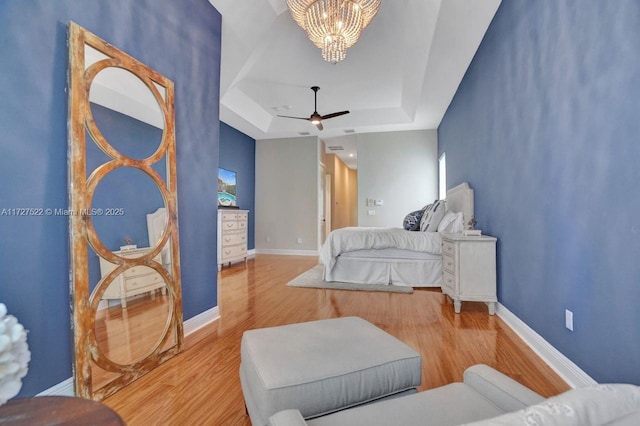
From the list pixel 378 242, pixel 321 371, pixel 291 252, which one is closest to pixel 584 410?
pixel 321 371

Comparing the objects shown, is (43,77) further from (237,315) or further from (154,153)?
(237,315)

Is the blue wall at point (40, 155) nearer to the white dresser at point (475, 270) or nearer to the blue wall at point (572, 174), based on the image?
the blue wall at point (572, 174)

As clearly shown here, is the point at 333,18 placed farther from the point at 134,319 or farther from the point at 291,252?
the point at 291,252

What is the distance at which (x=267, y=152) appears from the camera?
288 inches

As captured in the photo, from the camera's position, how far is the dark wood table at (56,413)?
24.9 inches

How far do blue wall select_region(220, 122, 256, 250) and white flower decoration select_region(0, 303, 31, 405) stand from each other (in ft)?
18.4

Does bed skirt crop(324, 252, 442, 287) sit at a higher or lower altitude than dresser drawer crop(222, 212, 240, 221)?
lower

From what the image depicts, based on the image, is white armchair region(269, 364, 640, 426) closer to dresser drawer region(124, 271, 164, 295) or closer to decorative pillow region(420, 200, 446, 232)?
dresser drawer region(124, 271, 164, 295)

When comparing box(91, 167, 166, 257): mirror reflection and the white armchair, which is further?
box(91, 167, 166, 257): mirror reflection

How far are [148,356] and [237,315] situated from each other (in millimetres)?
1025

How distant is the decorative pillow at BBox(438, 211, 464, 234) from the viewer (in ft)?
12.1

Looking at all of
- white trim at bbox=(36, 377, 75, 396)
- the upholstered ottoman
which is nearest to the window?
the upholstered ottoman

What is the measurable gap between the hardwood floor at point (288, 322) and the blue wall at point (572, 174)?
0.28m

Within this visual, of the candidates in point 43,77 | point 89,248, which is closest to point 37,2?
point 43,77
